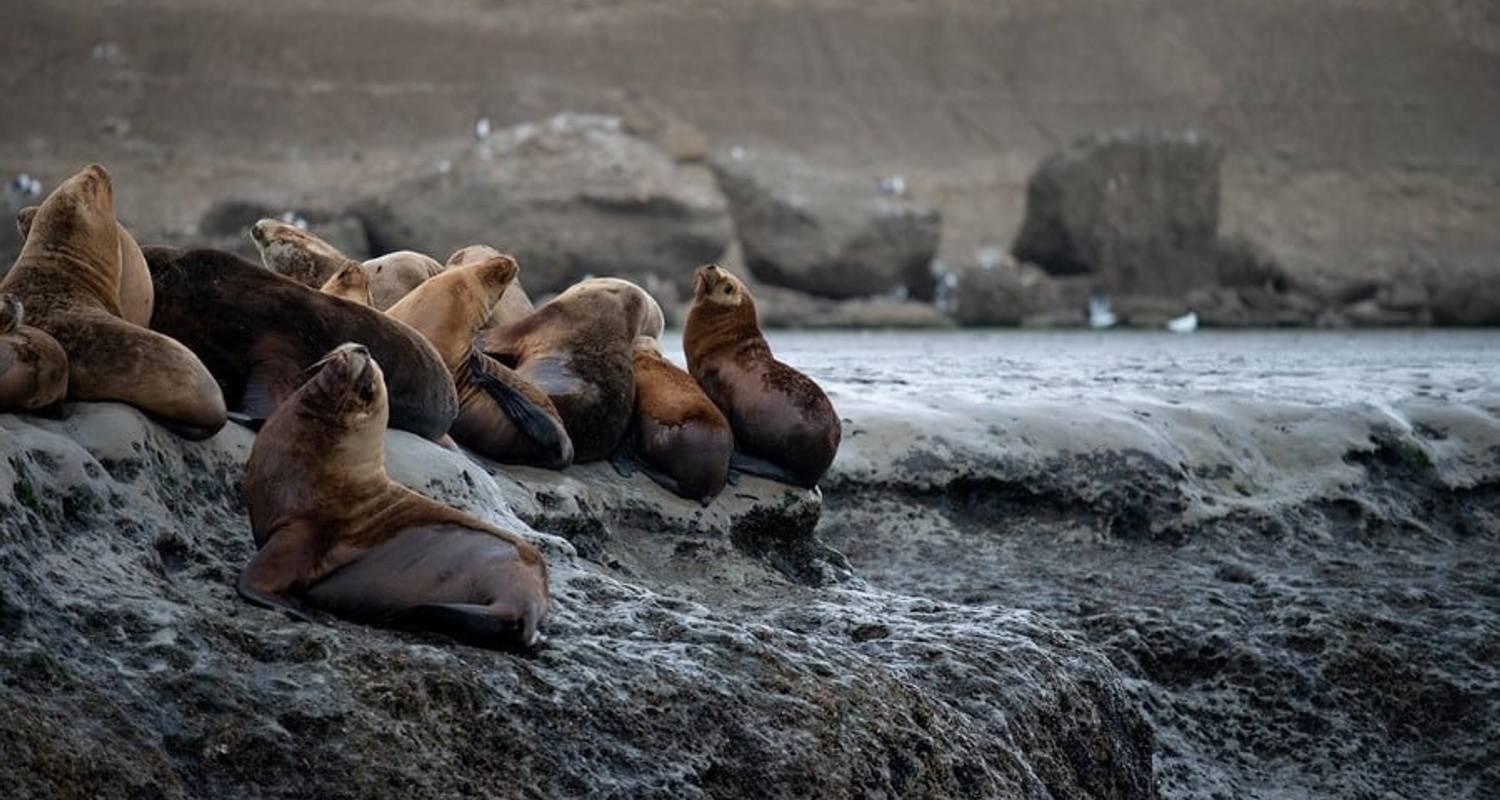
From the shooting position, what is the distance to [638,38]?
7562 cm

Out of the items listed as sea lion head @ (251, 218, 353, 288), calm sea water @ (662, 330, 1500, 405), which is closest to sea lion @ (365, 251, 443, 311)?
sea lion head @ (251, 218, 353, 288)

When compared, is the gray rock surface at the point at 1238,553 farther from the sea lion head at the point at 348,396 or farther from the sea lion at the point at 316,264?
the sea lion head at the point at 348,396

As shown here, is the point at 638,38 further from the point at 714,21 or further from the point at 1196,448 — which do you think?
the point at 1196,448

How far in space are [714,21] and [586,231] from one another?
33072 millimetres

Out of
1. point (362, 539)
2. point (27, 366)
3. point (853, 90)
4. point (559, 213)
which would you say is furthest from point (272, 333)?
point (853, 90)

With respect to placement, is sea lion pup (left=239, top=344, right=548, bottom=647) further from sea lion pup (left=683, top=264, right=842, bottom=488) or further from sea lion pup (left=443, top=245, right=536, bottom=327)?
sea lion pup (left=443, top=245, right=536, bottom=327)

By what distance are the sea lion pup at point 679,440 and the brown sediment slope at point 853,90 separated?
50312mm

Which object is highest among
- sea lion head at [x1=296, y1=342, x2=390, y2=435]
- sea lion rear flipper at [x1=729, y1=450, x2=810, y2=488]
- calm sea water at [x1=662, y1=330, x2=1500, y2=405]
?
sea lion head at [x1=296, y1=342, x2=390, y2=435]

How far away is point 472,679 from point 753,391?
121 inches

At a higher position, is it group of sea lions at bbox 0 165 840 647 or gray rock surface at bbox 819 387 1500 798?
group of sea lions at bbox 0 165 840 647

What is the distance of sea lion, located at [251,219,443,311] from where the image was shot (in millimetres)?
7398

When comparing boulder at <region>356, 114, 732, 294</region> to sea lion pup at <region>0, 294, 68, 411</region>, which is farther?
boulder at <region>356, 114, 732, 294</region>

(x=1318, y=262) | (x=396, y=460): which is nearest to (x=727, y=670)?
(x=396, y=460)

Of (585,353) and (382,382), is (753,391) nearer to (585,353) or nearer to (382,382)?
(585,353)
